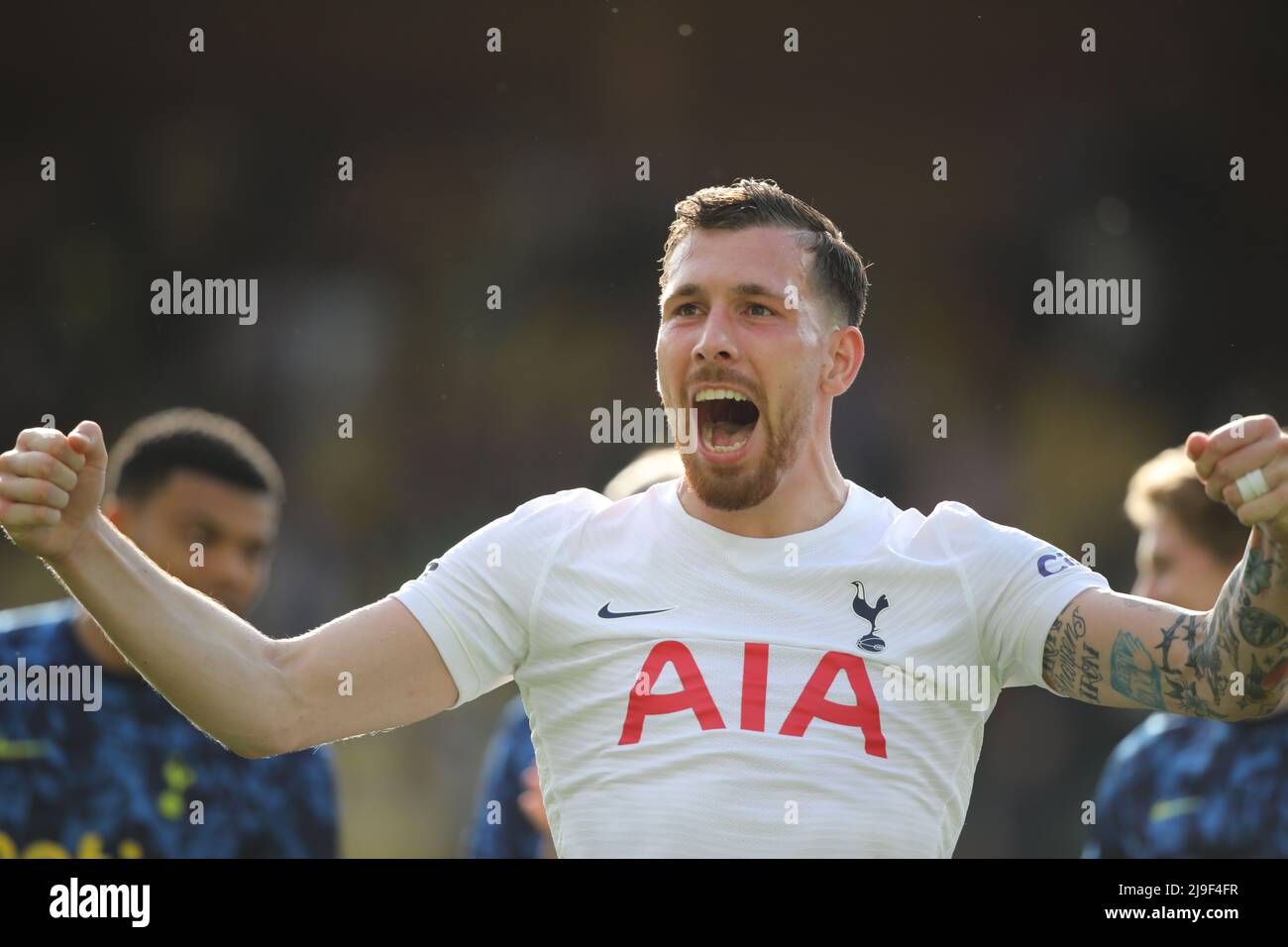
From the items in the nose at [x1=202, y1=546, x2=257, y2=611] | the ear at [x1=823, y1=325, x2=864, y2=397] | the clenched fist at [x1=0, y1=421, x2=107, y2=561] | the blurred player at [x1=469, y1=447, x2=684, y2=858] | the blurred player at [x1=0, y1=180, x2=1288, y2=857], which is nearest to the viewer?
the clenched fist at [x1=0, y1=421, x2=107, y2=561]

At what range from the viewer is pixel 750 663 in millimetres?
3650

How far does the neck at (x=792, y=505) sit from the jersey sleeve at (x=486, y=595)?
34 cm

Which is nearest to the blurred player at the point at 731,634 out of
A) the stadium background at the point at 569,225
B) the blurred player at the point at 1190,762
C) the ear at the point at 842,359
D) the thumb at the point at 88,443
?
the thumb at the point at 88,443

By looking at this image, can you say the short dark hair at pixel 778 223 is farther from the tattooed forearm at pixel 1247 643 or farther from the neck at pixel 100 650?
the neck at pixel 100 650

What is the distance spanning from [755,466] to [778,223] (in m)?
0.67

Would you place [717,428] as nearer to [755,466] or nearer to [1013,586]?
[755,466]

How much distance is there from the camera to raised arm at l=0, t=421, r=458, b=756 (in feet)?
9.98

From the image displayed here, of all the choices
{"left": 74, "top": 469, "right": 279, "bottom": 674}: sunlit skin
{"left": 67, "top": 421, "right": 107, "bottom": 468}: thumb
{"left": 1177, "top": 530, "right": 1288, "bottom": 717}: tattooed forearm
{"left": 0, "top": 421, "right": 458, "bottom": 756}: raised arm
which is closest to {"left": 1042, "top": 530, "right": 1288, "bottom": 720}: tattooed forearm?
{"left": 1177, "top": 530, "right": 1288, "bottom": 717}: tattooed forearm

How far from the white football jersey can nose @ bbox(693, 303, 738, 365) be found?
436 millimetres

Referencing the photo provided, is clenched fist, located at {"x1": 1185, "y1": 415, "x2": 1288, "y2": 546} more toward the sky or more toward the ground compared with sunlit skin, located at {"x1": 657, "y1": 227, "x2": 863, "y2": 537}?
more toward the ground

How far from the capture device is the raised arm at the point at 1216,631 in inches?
112

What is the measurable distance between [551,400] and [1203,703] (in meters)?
7.34

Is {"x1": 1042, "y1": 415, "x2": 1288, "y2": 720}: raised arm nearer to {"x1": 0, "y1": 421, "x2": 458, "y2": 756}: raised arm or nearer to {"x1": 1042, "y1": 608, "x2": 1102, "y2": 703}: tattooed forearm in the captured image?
{"x1": 1042, "y1": 608, "x2": 1102, "y2": 703}: tattooed forearm
